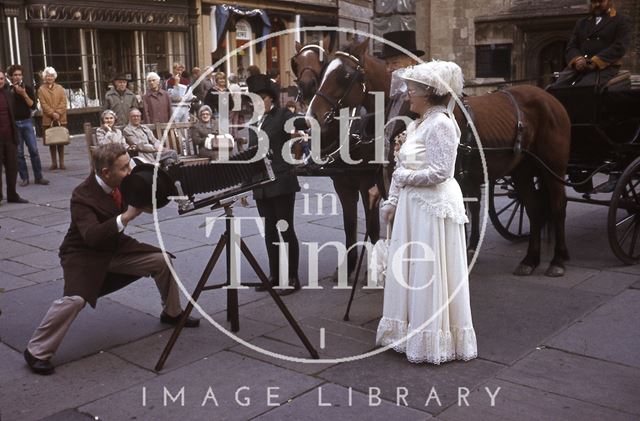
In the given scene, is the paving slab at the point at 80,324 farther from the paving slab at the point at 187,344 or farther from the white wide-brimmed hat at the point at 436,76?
the white wide-brimmed hat at the point at 436,76

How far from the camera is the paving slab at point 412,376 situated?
4.16 metres

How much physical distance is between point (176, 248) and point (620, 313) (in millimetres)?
4493

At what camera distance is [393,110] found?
5.80m

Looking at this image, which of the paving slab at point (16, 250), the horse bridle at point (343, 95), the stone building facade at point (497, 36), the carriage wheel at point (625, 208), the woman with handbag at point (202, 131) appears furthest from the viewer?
the stone building facade at point (497, 36)

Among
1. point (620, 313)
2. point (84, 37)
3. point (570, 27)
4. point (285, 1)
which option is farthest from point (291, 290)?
point (285, 1)

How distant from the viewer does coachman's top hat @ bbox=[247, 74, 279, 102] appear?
6.07 meters

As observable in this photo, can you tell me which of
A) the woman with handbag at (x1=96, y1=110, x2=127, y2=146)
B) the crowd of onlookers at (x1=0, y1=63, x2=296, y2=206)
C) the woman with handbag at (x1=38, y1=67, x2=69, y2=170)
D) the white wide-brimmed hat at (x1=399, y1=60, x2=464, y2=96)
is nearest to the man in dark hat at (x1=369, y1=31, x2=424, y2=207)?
the white wide-brimmed hat at (x1=399, y1=60, x2=464, y2=96)

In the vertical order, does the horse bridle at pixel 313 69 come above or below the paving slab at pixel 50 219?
above

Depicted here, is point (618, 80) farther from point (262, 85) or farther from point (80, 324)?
point (80, 324)

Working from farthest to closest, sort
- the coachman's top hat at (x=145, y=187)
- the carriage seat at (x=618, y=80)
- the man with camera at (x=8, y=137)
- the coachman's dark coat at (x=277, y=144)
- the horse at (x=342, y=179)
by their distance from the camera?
the man with camera at (x=8, y=137) < the carriage seat at (x=618, y=80) < the horse at (x=342, y=179) < the coachman's dark coat at (x=277, y=144) < the coachman's top hat at (x=145, y=187)

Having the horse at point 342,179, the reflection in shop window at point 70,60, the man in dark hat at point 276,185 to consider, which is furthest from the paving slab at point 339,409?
the reflection in shop window at point 70,60

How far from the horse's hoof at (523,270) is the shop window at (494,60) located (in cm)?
1192

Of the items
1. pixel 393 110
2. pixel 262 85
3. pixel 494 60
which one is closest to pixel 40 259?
pixel 262 85

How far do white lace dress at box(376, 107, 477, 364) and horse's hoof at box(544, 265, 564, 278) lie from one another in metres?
2.26
